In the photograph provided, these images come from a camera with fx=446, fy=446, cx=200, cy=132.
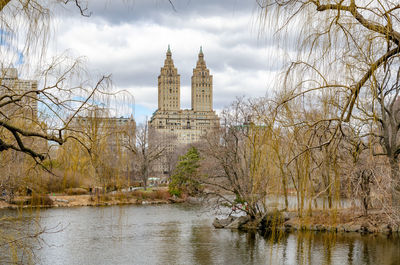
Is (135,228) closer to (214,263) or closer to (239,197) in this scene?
(239,197)

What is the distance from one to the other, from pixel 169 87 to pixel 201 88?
1133cm

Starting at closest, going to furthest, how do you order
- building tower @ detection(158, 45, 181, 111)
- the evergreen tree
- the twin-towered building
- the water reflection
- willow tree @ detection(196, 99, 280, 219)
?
the water reflection, willow tree @ detection(196, 99, 280, 219), the evergreen tree, the twin-towered building, building tower @ detection(158, 45, 181, 111)

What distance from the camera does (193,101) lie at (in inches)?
5694

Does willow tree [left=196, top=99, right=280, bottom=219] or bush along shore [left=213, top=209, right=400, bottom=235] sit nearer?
bush along shore [left=213, top=209, right=400, bottom=235]

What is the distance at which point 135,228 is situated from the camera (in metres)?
20.4

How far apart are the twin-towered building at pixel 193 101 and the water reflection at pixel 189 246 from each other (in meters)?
96.2

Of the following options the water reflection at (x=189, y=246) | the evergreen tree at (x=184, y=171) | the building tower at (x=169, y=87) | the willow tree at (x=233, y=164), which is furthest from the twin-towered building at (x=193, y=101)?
the water reflection at (x=189, y=246)

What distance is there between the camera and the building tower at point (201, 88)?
142 m

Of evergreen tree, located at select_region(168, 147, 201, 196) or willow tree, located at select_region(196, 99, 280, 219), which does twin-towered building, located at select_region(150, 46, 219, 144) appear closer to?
evergreen tree, located at select_region(168, 147, 201, 196)

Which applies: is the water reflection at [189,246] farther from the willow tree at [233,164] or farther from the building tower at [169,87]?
the building tower at [169,87]

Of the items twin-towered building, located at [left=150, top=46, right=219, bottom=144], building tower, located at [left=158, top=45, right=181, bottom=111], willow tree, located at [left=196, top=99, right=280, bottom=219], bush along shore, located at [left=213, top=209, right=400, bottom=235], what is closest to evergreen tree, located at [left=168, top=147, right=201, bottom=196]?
willow tree, located at [left=196, top=99, right=280, bottom=219]

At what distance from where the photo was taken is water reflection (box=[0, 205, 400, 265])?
13.8 m

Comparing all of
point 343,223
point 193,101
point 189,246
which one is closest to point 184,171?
Answer: point 189,246

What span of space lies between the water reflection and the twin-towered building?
96.2m
